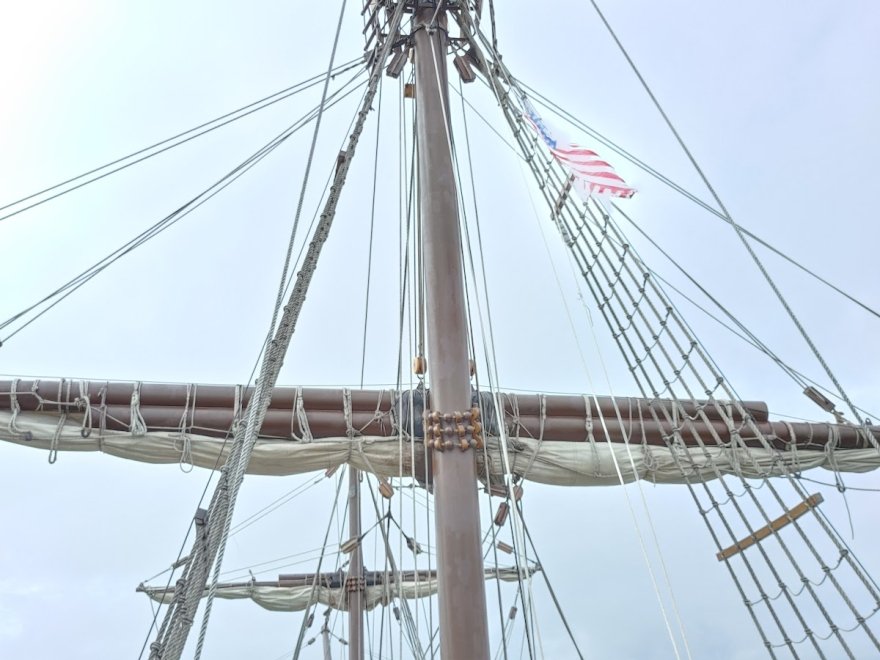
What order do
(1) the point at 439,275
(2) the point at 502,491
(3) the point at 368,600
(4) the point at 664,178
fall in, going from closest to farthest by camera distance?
(1) the point at 439,275 < (2) the point at 502,491 < (4) the point at 664,178 < (3) the point at 368,600

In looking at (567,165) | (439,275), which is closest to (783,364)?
(567,165)

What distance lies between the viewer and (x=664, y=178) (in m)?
7.73

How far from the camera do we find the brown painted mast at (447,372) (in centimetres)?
470

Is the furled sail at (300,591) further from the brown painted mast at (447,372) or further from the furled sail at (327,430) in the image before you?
the brown painted mast at (447,372)

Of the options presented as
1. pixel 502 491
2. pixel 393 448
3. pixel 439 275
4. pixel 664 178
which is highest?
pixel 664 178

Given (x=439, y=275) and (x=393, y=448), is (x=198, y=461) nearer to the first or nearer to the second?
(x=393, y=448)

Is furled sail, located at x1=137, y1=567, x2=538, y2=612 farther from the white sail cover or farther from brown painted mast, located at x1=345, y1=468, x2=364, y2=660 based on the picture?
the white sail cover

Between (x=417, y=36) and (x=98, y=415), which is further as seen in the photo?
(x=417, y=36)

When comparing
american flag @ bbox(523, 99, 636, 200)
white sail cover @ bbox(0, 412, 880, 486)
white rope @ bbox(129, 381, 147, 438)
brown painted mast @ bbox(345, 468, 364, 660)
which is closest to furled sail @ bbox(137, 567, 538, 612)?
brown painted mast @ bbox(345, 468, 364, 660)

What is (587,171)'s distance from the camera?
6.27m

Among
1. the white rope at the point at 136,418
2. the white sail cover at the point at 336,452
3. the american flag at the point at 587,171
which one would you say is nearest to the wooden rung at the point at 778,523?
the white sail cover at the point at 336,452

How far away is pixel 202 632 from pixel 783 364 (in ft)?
19.0

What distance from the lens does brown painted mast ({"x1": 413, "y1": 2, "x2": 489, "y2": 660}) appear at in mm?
4703

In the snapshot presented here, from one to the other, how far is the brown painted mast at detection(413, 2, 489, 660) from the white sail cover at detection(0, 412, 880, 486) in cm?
104
